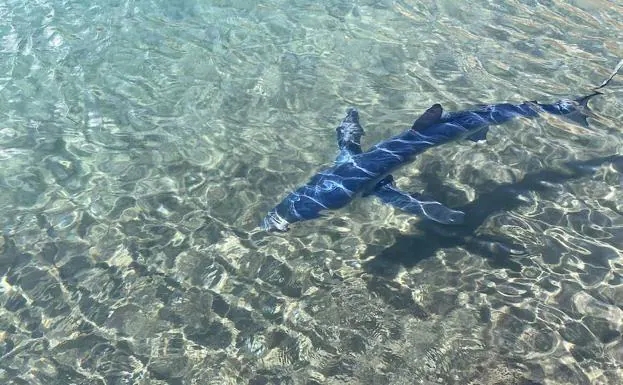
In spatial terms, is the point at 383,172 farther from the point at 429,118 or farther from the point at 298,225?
the point at 298,225

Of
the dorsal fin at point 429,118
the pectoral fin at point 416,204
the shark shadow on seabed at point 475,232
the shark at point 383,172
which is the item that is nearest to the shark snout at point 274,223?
the shark at point 383,172

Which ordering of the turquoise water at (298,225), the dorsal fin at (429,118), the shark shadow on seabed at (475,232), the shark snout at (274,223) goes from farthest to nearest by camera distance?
1. the dorsal fin at (429,118)
2. the shark snout at (274,223)
3. the shark shadow on seabed at (475,232)
4. the turquoise water at (298,225)

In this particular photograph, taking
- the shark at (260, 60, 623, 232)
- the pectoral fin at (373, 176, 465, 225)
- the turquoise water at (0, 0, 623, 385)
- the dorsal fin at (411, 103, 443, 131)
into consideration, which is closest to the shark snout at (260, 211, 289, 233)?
the shark at (260, 60, 623, 232)

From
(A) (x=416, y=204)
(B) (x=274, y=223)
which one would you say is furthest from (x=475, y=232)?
(B) (x=274, y=223)

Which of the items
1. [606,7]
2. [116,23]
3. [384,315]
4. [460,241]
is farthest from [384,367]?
[606,7]

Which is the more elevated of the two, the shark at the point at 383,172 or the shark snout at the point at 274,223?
the shark at the point at 383,172

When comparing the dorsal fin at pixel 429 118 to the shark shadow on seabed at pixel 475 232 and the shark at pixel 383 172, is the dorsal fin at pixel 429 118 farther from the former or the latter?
the shark shadow on seabed at pixel 475 232
